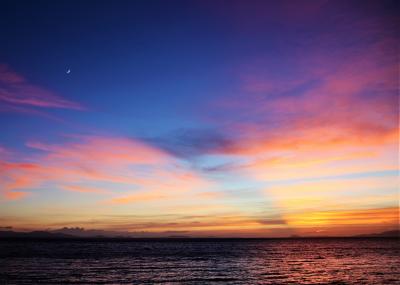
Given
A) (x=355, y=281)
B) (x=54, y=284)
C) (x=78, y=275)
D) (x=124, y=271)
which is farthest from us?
(x=124, y=271)

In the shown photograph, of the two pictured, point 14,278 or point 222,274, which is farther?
point 222,274

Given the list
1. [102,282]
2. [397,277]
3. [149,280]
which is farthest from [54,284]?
[397,277]

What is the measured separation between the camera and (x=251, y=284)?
40594mm

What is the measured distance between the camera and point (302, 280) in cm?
4344

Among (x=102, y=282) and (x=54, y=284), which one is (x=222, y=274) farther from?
(x=54, y=284)

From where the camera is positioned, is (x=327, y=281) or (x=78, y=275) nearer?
(x=327, y=281)

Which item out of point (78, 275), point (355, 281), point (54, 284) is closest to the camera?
point (54, 284)

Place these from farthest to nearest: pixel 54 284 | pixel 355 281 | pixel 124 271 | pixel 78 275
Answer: pixel 124 271
pixel 78 275
pixel 355 281
pixel 54 284

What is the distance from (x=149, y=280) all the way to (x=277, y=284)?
1426cm

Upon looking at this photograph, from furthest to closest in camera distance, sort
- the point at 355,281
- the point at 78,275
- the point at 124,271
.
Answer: the point at 124,271 → the point at 78,275 → the point at 355,281

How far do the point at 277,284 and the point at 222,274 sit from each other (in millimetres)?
9860

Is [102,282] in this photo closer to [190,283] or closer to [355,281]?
[190,283]

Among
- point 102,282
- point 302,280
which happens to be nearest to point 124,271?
point 102,282

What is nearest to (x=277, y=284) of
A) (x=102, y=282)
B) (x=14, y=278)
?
(x=102, y=282)
